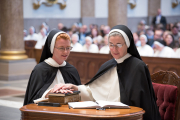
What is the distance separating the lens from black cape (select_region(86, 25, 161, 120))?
3076 mm

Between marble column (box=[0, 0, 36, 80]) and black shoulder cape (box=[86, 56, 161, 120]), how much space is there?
7.46 meters

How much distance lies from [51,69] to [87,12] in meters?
16.3

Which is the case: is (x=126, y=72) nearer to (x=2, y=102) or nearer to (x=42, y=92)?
(x=42, y=92)

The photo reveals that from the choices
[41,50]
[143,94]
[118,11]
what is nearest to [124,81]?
[143,94]

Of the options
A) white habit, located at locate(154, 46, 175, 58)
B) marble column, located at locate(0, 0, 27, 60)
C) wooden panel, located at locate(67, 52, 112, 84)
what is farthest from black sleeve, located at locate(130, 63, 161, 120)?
marble column, located at locate(0, 0, 27, 60)

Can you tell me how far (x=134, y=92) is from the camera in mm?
3107

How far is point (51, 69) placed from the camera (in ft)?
12.1

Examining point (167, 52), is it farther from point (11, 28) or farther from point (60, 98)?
point (60, 98)

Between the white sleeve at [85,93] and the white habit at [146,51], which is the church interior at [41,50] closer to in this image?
the white habit at [146,51]

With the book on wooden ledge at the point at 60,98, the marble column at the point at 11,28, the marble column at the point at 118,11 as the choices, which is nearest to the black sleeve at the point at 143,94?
the book on wooden ledge at the point at 60,98

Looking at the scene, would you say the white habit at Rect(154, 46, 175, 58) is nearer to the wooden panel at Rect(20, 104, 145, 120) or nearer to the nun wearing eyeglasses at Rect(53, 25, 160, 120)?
the nun wearing eyeglasses at Rect(53, 25, 160, 120)

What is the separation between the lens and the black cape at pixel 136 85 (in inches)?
121

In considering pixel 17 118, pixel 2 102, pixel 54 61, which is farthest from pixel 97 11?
pixel 54 61

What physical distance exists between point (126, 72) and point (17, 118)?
113 inches
